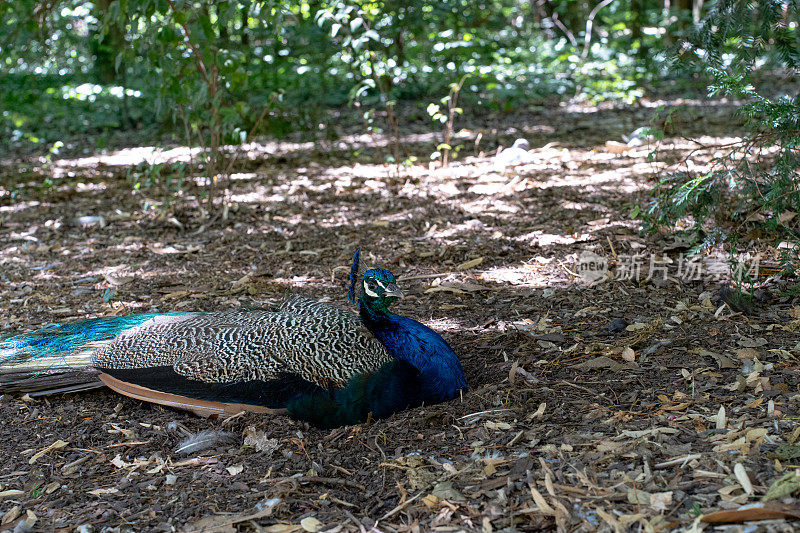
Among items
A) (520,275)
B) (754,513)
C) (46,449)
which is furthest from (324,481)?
(520,275)

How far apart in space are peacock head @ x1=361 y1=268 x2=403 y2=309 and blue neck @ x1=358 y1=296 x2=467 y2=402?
2cm

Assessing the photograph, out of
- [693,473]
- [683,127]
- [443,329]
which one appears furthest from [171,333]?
[683,127]

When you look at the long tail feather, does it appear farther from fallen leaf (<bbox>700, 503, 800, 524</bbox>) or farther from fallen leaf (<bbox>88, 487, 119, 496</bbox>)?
fallen leaf (<bbox>700, 503, 800, 524</bbox>)

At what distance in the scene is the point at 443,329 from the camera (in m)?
4.29

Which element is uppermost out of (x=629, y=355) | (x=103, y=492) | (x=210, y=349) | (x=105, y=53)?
(x=105, y=53)

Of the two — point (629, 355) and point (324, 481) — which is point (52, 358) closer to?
point (324, 481)

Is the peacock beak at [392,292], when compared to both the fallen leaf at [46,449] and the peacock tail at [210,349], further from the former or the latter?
the fallen leaf at [46,449]

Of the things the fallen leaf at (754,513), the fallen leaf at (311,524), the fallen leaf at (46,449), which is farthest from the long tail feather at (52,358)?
the fallen leaf at (754,513)

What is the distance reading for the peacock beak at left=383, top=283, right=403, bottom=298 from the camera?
3510mm

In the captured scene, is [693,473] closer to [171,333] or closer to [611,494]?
[611,494]

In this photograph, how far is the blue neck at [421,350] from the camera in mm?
3465

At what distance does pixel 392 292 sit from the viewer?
3.52m

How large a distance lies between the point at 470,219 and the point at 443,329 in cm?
200

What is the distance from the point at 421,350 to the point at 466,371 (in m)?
0.41
